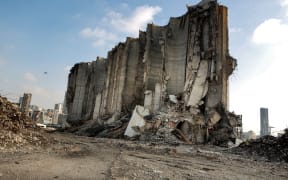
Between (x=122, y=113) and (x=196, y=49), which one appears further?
(x=122, y=113)

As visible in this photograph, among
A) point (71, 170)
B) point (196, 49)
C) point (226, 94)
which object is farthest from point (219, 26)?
point (71, 170)

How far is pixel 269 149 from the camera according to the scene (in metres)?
11.0

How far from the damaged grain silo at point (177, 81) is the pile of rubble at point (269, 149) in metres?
4.52

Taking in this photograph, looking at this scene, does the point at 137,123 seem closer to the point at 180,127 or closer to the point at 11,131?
the point at 180,127

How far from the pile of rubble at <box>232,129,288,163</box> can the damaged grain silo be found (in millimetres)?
4517

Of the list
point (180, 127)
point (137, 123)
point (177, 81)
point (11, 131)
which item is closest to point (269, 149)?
point (180, 127)

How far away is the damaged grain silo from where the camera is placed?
59.5ft

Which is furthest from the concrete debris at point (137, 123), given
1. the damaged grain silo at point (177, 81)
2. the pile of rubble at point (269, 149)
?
the pile of rubble at point (269, 149)

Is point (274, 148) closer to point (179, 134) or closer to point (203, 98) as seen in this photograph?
point (179, 134)

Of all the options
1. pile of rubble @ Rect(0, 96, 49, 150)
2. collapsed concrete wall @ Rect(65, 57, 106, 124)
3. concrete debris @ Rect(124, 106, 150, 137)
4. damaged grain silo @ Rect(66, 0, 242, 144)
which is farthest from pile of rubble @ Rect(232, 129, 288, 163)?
collapsed concrete wall @ Rect(65, 57, 106, 124)

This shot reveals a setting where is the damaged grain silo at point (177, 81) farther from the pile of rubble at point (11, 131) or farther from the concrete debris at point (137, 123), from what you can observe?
the pile of rubble at point (11, 131)

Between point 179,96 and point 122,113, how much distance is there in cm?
650

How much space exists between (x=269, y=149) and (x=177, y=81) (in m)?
11.8

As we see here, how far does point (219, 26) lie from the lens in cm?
2016
